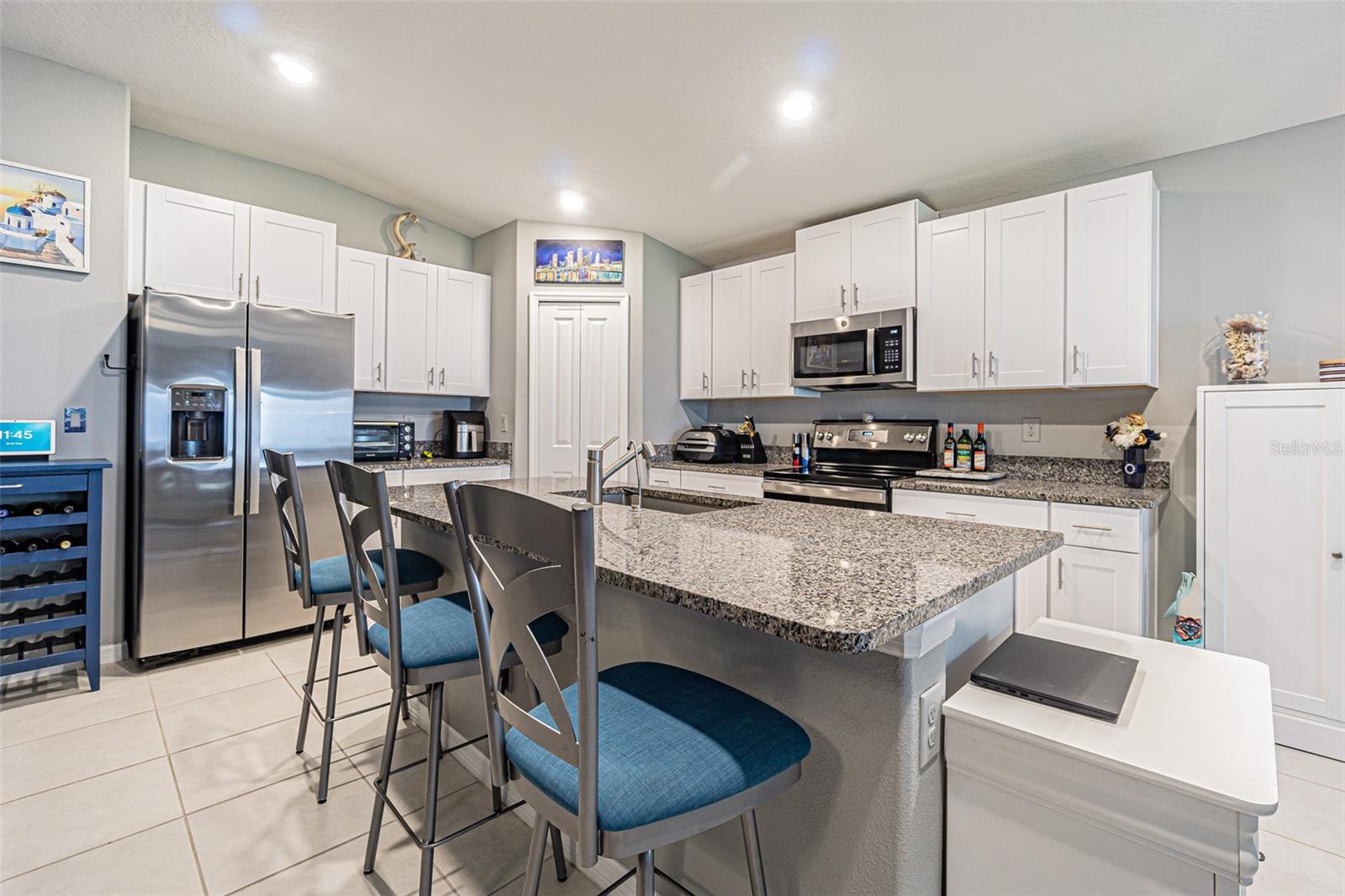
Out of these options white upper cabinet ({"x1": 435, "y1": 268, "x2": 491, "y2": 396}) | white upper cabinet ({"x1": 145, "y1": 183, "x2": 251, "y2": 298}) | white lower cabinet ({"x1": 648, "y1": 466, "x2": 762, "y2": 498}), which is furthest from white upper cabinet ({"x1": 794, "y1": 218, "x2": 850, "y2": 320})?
white upper cabinet ({"x1": 145, "y1": 183, "x2": 251, "y2": 298})

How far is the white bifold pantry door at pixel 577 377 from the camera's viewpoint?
448 centimetres

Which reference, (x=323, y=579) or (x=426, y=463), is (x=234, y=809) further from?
(x=426, y=463)

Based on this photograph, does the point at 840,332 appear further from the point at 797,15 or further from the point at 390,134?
the point at 390,134

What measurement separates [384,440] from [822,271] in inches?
129

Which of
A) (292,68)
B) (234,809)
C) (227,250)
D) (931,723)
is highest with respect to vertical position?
(292,68)

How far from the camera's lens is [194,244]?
3.30 m

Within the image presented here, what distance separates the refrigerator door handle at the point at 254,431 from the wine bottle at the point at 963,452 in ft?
12.7

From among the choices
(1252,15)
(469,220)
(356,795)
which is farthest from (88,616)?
(1252,15)

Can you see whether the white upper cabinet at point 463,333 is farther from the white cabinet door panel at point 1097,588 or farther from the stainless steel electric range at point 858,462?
the white cabinet door panel at point 1097,588

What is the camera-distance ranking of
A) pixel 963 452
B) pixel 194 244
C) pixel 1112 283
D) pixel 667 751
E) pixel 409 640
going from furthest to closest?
pixel 963 452, pixel 194 244, pixel 1112 283, pixel 409 640, pixel 667 751

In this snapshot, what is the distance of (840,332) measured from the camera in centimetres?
376

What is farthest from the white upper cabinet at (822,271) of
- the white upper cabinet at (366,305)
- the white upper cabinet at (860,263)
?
the white upper cabinet at (366,305)

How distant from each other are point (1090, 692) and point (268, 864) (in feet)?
6.82

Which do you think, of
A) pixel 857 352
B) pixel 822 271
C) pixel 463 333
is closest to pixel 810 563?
pixel 857 352
